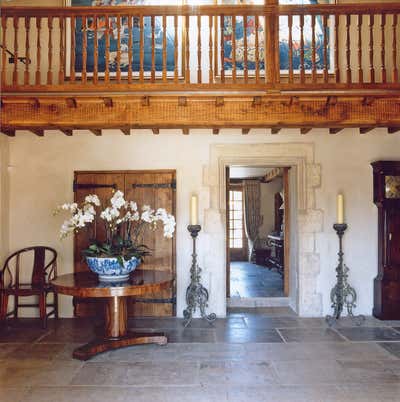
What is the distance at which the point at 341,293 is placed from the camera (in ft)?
16.7

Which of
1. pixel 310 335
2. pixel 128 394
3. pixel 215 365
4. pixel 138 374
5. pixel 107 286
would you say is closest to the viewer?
pixel 128 394

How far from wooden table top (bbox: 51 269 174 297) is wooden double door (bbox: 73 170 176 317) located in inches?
43.3

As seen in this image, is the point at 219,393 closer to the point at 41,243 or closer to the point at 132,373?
the point at 132,373

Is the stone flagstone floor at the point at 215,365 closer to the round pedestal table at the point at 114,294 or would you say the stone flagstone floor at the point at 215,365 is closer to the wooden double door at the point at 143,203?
the round pedestal table at the point at 114,294

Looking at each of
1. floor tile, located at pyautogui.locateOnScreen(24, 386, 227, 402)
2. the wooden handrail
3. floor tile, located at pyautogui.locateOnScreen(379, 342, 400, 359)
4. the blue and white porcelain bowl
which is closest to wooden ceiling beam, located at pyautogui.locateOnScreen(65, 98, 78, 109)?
the wooden handrail

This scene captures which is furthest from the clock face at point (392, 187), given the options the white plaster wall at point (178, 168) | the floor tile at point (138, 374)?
the floor tile at point (138, 374)

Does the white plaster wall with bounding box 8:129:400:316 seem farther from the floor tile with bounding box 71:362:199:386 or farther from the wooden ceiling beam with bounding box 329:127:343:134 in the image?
the floor tile with bounding box 71:362:199:386

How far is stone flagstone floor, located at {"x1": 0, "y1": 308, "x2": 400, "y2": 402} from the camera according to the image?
3.09 metres

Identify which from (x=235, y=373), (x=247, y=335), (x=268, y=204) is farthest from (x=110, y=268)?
(x=268, y=204)

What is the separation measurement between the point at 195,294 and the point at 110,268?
4.90 feet

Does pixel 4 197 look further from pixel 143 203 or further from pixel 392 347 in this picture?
pixel 392 347

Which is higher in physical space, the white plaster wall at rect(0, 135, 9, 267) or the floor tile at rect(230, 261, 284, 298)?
the white plaster wall at rect(0, 135, 9, 267)

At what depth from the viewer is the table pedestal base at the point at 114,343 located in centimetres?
383

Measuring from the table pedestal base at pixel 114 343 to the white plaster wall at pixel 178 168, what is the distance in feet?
3.94
